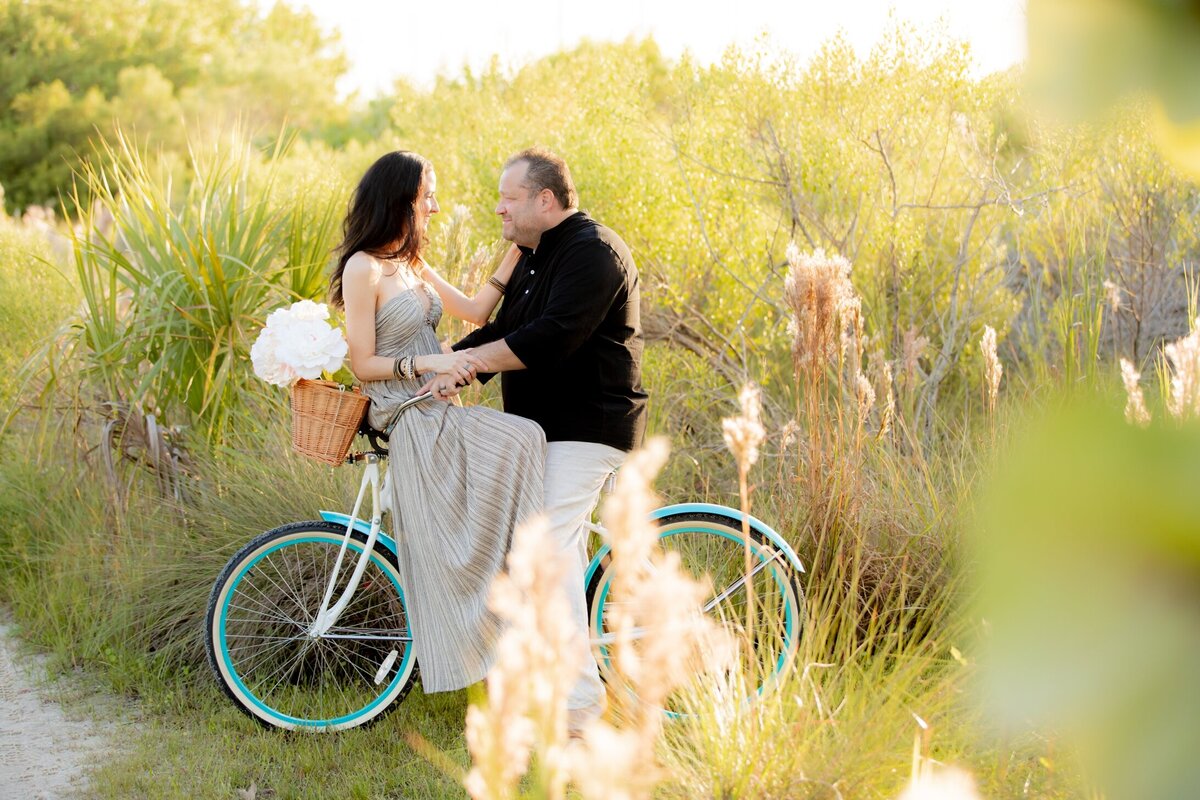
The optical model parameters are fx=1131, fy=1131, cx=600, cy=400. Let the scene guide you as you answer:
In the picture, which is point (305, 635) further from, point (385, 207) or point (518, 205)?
point (518, 205)

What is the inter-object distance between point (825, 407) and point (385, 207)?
5.58ft

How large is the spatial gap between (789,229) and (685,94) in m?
1.31

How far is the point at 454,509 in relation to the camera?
3701 millimetres

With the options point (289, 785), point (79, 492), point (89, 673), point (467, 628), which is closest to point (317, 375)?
point (467, 628)

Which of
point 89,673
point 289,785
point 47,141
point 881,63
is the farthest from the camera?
point 47,141

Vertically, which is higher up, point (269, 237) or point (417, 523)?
point (269, 237)

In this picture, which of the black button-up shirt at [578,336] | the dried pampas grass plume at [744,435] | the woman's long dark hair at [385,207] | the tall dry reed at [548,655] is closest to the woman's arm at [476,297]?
the black button-up shirt at [578,336]

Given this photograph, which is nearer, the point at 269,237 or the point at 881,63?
the point at 269,237

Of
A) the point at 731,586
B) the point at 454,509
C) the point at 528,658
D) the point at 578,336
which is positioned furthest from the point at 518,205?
the point at 528,658

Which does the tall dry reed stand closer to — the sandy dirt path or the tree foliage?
the sandy dirt path

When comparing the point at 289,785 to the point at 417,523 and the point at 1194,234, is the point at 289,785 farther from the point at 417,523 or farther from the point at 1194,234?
the point at 1194,234

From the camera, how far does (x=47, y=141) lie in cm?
2594

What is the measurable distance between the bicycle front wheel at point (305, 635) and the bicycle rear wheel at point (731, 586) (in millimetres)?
700

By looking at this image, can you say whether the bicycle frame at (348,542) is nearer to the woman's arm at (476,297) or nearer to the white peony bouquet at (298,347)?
the white peony bouquet at (298,347)
